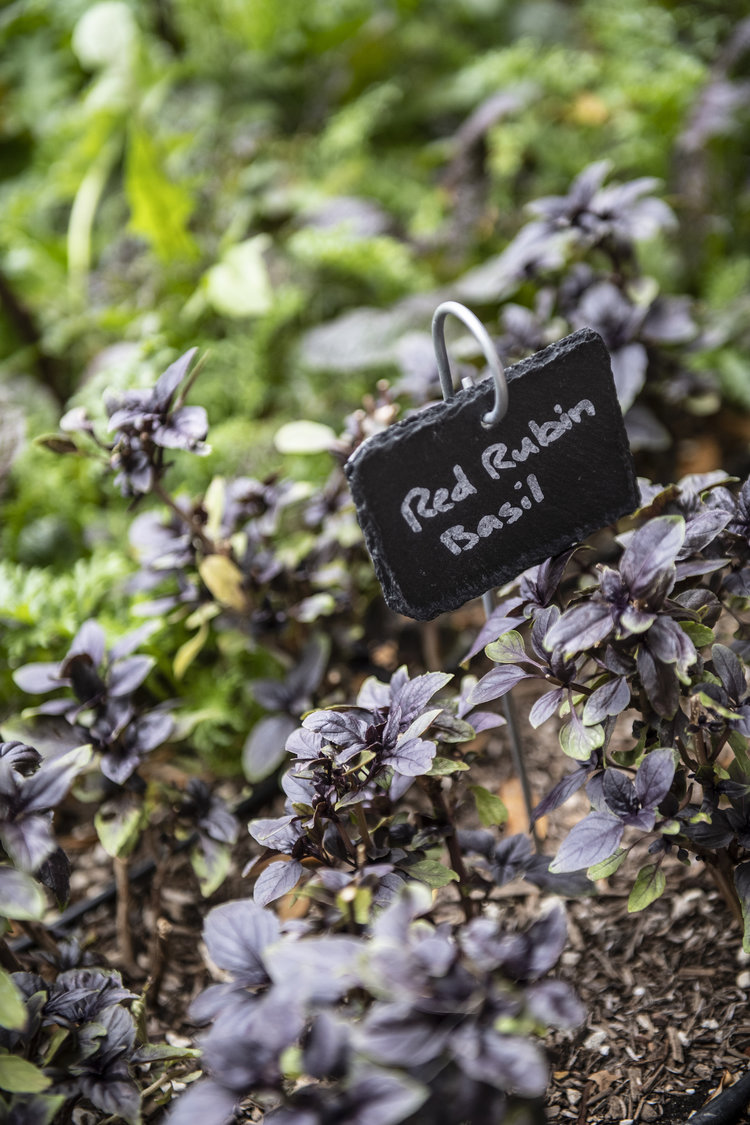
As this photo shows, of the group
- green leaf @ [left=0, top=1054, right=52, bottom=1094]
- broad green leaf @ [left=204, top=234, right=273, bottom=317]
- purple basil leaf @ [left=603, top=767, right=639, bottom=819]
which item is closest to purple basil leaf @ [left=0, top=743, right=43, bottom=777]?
green leaf @ [left=0, top=1054, right=52, bottom=1094]

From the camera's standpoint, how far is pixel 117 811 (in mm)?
1080

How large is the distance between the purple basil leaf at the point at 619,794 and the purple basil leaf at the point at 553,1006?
23 cm

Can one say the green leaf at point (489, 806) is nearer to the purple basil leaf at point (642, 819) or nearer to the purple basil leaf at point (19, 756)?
the purple basil leaf at point (642, 819)

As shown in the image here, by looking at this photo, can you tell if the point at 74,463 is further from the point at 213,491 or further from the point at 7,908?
the point at 7,908

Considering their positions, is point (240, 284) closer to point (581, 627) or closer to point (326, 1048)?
point (581, 627)

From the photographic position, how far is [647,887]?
0.86 meters

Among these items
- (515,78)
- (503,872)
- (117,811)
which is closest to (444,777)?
(503,872)

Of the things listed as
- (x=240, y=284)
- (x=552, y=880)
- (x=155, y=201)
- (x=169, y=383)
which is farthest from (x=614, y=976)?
(x=155, y=201)

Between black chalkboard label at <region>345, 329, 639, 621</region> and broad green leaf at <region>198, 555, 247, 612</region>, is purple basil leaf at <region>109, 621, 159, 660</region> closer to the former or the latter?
broad green leaf at <region>198, 555, 247, 612</region>

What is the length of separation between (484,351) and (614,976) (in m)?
0.78

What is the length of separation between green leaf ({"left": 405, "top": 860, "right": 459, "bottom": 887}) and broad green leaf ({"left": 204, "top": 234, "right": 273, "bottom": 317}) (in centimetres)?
129

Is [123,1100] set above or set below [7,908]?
below

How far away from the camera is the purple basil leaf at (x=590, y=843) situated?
2.64 feet

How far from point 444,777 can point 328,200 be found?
173 cm
